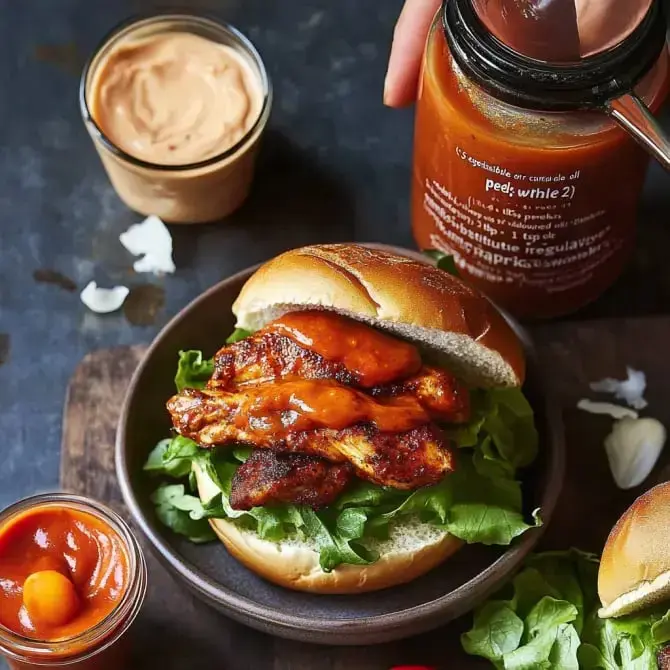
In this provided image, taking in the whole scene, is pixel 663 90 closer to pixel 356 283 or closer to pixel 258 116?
pixel 356 283

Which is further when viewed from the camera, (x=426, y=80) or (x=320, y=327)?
(x=426, y=80)

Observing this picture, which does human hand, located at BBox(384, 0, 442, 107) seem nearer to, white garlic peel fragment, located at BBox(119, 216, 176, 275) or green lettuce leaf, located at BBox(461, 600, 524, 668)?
white garlic peel fragment, located at BBox(119, 216, 176, 275)

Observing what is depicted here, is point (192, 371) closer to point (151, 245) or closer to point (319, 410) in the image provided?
point (319, 410)

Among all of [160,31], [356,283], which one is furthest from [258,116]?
[356,283]

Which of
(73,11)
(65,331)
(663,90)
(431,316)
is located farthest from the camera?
(73,11)

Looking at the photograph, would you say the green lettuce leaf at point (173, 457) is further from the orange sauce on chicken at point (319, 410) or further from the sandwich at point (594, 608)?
the sandwich at point (594, 608)

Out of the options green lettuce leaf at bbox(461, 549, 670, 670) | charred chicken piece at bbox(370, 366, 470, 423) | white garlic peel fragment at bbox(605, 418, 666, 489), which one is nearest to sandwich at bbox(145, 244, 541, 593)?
charred chicken piece at bbox(370, 366, 470, 423)
